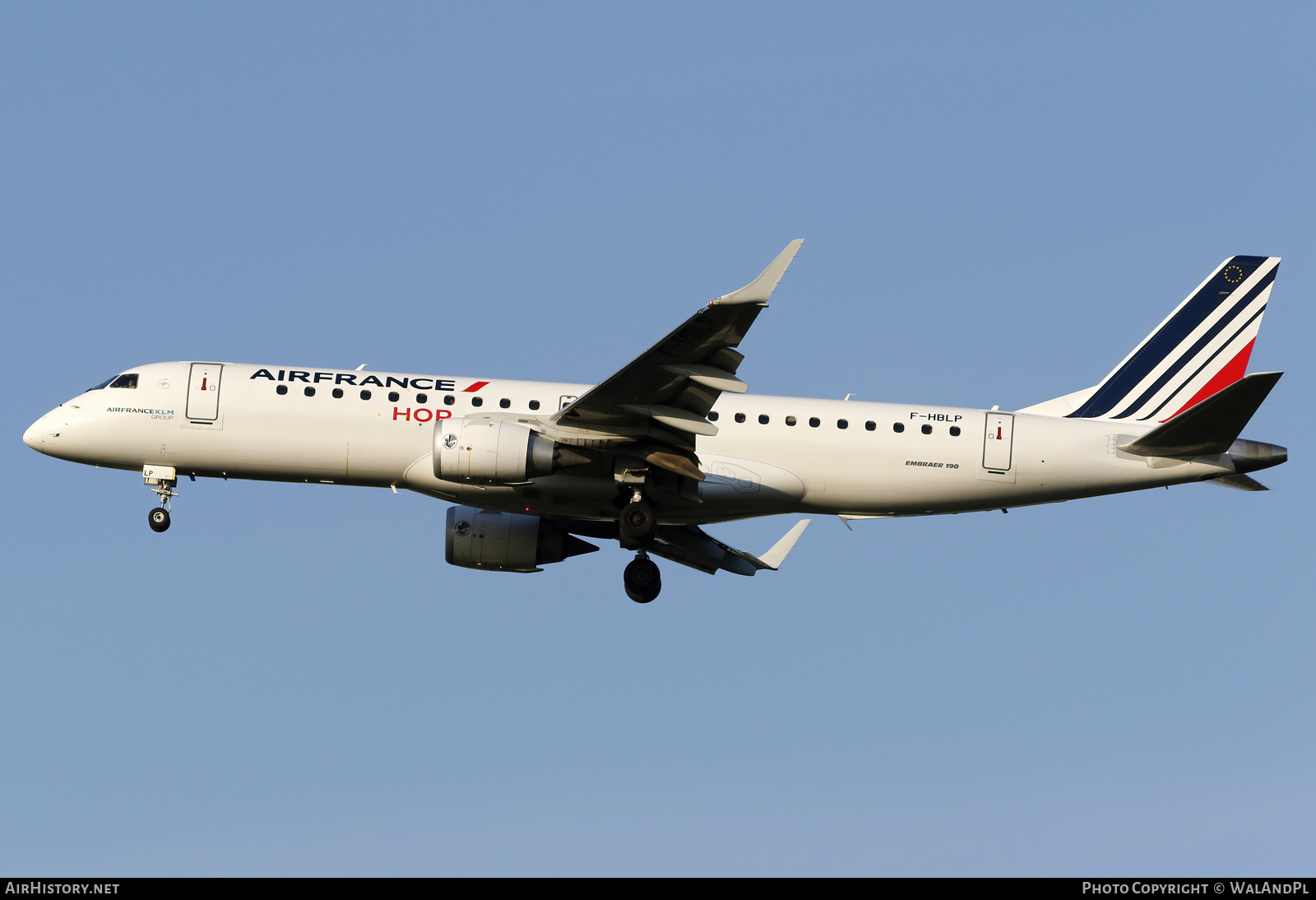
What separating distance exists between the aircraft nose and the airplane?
0.05m

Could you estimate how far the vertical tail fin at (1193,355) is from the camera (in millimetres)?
35469

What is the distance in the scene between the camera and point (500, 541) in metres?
36.4

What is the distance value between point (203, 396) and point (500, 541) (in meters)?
8.10

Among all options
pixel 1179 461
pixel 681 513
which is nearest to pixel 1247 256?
pixel 1179 461

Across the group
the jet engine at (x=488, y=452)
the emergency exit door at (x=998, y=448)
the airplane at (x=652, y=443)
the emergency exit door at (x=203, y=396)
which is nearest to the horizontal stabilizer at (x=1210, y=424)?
the airplane at (x=652, y=443)

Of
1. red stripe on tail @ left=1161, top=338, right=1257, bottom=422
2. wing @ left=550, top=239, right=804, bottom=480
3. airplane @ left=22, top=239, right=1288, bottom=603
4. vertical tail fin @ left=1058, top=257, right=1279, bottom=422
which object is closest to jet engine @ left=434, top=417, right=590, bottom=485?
airplane @ left=22, top=239, right=1288, bottom=603

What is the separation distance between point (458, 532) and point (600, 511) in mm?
4430

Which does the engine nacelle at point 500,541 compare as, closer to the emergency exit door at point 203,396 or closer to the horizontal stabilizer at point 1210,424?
the emergency exit door at point 203,396

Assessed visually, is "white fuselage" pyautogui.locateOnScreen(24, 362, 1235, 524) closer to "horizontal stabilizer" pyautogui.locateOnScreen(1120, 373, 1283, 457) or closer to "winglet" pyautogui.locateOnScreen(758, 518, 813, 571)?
"horizontal stabilizer" pyautogui.locateOnScreen(1120, 373, 1283, 457)

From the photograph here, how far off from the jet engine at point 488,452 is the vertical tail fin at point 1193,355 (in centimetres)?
1337

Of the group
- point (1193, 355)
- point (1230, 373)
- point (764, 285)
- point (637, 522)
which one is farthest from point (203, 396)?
point (1230, 373)

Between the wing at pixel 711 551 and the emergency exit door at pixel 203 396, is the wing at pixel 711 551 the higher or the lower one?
the lower one

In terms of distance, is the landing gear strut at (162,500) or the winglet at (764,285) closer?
the winglet at (764,285)

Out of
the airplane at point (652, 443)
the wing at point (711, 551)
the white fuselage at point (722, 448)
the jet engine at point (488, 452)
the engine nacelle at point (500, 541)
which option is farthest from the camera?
the wing at point (711, 551)
